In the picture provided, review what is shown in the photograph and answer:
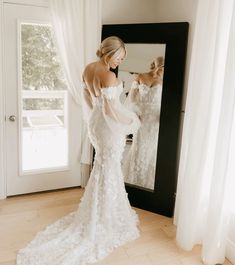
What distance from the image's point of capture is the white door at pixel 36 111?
3.02 metres

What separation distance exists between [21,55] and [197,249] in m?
2.53

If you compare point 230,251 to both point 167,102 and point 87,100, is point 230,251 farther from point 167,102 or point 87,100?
point 87,100

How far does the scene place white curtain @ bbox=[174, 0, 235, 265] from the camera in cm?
205

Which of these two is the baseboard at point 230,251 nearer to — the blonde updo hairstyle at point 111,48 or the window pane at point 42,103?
the blonde updo hairstyle at point 111,48

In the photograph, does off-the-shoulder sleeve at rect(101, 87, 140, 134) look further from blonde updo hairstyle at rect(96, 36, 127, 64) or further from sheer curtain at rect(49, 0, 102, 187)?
sheer curtain at rect(49, 0, 102, 187)

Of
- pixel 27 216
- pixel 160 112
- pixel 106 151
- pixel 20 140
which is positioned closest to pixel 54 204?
pixel 27 216

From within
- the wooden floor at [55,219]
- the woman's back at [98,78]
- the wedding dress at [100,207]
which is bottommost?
the wooden floor at [55,219]

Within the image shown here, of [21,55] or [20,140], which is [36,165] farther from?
[21,55]

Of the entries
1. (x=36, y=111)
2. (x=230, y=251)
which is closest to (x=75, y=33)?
(x=36, y=111)

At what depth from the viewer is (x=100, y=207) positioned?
100 inches

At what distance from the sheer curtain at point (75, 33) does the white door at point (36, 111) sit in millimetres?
132

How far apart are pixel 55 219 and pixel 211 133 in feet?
5.56

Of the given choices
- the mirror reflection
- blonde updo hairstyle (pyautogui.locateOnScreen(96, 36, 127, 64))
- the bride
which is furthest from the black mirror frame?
blonde updo hairstyle (pyautogui.locateOnScreen(96, 36, 127, 64))

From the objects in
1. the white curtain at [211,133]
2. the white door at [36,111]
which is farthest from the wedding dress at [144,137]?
the white door at [36,111]
